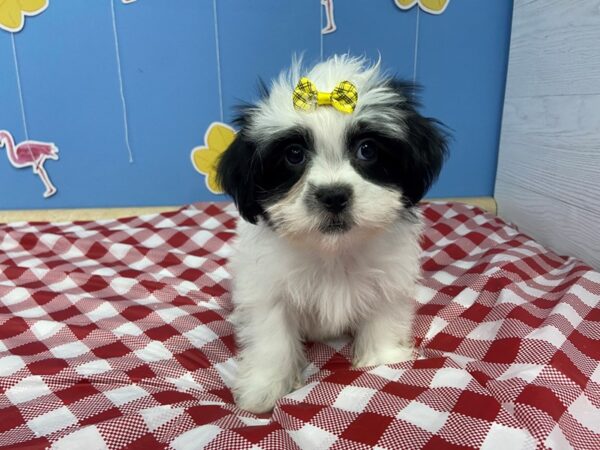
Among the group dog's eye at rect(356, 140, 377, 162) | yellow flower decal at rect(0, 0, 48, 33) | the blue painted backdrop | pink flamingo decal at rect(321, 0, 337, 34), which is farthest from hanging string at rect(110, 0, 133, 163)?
dog's eye at rect(356, 140, 377, 162)

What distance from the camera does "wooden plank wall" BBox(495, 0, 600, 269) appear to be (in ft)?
6.75

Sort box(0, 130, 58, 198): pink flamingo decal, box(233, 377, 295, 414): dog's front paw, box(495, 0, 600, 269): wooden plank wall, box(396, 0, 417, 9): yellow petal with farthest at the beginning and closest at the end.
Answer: box(0, 130, 58, 198): pink flamingo decal < box(396, 0, 417, 9): yellow petal < box(495, 0, 600, 269): wooden plank wall < box(233, 377, 295, 414): dog's front paw

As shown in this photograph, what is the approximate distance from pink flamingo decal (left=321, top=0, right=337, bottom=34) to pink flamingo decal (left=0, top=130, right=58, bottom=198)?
1713 millimetres

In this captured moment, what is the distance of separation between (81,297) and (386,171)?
1272 mm

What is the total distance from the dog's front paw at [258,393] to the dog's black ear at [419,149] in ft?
2.04

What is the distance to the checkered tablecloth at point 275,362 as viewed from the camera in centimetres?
104

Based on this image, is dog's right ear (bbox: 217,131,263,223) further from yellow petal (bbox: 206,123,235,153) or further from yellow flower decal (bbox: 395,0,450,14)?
yellow flower decal (bbox: 395,0,450,14)

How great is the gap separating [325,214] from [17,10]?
2410 millimetres

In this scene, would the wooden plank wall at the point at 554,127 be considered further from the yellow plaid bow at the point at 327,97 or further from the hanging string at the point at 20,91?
the hanging string at the point at 20,91

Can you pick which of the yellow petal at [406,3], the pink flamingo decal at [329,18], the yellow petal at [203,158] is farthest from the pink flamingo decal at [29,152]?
the yellow petal at [406,3]

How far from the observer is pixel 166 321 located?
167 cm

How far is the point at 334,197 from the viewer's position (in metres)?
1.09

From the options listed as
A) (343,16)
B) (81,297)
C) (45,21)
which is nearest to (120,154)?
(45,21)

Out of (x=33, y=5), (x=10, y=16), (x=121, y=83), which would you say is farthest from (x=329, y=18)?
(x=10, y=16)
